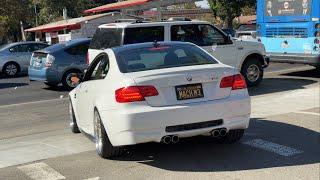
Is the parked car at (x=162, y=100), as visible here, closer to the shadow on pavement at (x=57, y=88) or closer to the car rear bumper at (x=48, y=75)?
the car rear bumper at (x=48, y=75)

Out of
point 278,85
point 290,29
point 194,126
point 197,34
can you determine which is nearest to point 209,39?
point 197,34

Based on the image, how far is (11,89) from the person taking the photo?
1766 cm

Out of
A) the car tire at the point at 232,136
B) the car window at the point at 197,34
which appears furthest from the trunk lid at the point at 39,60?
the car tire at the point at 232,136

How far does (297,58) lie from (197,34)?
11.8 feet

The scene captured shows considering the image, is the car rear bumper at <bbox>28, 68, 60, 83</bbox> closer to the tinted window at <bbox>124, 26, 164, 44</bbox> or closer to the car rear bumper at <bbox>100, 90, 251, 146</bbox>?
the tinted window at <bbox>124, 26, 164, 44</bbox>

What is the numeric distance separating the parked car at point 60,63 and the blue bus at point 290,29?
5376mm

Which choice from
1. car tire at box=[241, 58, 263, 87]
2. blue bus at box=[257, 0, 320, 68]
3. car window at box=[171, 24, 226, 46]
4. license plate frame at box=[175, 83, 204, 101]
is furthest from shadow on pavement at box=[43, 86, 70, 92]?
license plate frame at box=[175, 83, 204, 101]

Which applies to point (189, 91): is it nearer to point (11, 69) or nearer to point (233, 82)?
point (233, 82)

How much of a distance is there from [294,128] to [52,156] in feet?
12.0

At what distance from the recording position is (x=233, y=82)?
6891 mm

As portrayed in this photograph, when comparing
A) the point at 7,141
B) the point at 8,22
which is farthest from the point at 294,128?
Answer: the point at 8,22

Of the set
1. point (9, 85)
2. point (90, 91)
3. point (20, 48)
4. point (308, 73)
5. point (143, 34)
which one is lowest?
point (9, 85)

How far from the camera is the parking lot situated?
630cm

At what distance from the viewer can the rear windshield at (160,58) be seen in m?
7.06
